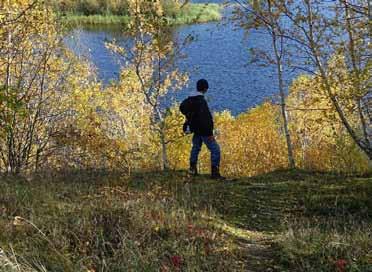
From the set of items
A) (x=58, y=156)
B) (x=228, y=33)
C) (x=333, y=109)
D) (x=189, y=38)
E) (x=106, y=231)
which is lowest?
(x=106, y=231)

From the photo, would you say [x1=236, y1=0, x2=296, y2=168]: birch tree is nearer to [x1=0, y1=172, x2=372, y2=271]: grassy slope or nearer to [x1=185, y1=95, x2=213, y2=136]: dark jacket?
[x1=185, y1=95, x2=213, y2=136]: dark jacket

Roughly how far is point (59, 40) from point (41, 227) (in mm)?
8751

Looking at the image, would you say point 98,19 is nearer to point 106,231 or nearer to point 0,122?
point 0,122

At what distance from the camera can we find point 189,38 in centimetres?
1209

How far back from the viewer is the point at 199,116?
9852 mm

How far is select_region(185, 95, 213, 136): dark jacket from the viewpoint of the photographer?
9.76 metres

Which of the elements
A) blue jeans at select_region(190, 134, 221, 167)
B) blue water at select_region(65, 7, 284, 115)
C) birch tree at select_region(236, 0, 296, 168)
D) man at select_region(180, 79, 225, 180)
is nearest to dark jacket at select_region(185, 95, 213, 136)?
man at select_region(180, 79, 225, 180)

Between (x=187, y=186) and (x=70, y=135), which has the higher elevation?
(x=70, y=135)

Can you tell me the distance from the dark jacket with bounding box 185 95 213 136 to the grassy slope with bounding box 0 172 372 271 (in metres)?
1.27

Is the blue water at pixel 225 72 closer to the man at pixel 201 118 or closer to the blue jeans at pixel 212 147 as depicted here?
the blue jeans at pixel 212 147

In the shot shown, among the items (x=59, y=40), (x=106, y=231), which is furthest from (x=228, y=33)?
(x=106, y=231)

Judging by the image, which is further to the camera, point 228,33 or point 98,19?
point 98,19

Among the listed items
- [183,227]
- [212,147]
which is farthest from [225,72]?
[183,227]

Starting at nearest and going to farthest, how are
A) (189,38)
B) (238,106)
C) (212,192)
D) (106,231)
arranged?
(106,231)
(212,192)
(189,38)
(238,106)
